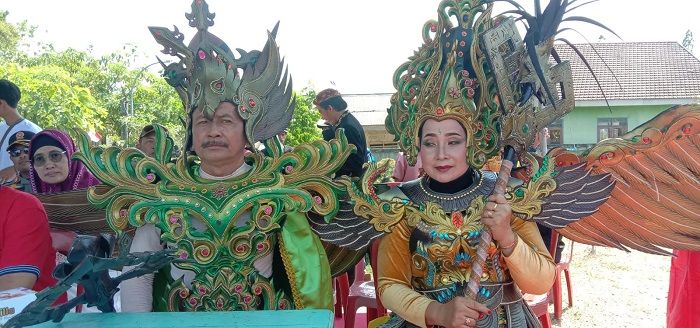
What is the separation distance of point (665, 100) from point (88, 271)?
15473mm

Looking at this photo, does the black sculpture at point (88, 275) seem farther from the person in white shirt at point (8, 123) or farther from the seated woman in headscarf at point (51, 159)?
the person in white shirt at point (8, 123)

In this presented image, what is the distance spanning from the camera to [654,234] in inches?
86.0

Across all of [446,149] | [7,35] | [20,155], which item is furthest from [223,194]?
[7,35]

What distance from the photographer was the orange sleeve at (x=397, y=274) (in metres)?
2.05

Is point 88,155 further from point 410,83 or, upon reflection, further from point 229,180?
point 410,83

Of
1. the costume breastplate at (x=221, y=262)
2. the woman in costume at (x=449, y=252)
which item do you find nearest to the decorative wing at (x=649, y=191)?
the woman in costume at (x=449, y=252)

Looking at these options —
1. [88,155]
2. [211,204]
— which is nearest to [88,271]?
[211,204]

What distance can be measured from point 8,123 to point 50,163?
5.56 feet

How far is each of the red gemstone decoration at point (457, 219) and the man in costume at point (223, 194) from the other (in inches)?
18.8

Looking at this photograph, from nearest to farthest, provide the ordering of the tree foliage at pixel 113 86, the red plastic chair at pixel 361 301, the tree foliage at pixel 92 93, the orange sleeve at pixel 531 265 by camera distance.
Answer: the orange sleeve at pixel 531 265
the red plastic chair at pixel 361 301
the tree foliage at pixel 92 93
the tree foliage at pixel 113 86

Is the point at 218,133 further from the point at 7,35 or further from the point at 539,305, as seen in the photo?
the point at 7,35

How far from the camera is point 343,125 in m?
3.42

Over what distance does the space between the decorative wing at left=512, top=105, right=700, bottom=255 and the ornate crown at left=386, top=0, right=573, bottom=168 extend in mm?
188

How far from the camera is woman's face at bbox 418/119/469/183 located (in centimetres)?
207
